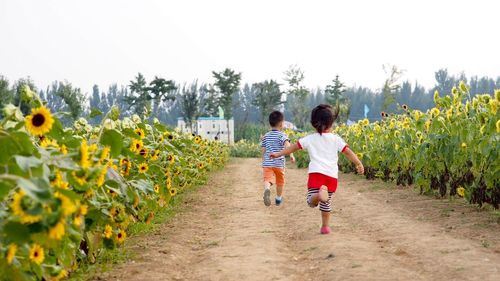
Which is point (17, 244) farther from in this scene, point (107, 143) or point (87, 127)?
point (87, 127)

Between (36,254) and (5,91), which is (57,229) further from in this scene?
(5,91)

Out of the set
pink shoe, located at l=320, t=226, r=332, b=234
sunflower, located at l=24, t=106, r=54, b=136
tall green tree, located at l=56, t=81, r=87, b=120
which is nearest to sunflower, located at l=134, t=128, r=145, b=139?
pink shoe, located at l=320, t=226, r=332, b=234

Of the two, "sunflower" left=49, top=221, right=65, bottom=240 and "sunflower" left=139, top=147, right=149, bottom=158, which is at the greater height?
"sunflower" left=139, top=147, right=149, bottom=158

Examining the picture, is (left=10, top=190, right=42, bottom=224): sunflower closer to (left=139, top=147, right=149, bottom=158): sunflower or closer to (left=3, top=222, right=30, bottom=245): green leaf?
(left=3, top=222, right=30, bottom=245): green leaf

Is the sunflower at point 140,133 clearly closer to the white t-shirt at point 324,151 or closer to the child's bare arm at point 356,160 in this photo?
the white t-shirt at point 324,151

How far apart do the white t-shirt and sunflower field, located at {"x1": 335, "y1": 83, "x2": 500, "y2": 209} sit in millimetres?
1573

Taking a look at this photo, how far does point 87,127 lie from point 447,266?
3797 mm

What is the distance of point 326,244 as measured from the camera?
5.87 metres

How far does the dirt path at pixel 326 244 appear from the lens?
15.8ft

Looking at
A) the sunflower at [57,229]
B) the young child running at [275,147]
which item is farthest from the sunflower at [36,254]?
the young child running at [275,147]

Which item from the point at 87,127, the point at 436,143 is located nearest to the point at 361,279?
the point at 87,127

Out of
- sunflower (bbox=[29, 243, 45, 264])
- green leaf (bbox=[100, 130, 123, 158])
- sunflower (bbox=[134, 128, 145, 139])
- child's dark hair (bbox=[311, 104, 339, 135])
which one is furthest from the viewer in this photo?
child's dark hair (bbox=[311, 104, 339, 135])

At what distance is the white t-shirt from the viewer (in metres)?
6.58

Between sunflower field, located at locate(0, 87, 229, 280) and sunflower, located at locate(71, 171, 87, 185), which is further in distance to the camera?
sunflower, located at locate(71, 171, 87, 185)
